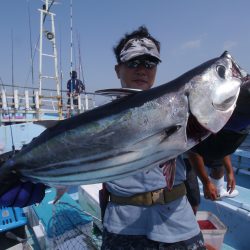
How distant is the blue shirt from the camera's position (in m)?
1.73

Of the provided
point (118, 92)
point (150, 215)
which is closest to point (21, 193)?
point (150, 215)

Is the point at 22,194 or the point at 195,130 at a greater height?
the point at 195,130

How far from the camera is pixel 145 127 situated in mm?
1230

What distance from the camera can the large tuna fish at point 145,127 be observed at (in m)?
1.21

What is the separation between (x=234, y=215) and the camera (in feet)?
12.1

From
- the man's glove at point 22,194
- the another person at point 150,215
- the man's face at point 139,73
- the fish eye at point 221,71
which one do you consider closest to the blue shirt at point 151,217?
the another person at point 150,215

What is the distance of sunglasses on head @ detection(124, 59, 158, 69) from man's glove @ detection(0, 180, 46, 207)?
1.04 meters

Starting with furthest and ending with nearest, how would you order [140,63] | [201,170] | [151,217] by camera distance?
[201,170], [140,63], [151,217]

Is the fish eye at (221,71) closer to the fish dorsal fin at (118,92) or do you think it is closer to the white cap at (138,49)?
the fish dorsal fin at (118,92)

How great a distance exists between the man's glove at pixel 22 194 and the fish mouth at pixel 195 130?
1063 millimetres

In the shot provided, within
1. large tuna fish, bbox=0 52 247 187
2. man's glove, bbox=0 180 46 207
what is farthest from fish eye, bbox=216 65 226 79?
man's glove, bbox=0 180 46 207

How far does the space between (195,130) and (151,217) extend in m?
0.77

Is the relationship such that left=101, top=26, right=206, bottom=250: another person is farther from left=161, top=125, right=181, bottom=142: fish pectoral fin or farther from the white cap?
the white cap

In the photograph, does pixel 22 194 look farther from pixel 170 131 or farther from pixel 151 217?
pixel 170 131
